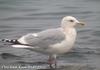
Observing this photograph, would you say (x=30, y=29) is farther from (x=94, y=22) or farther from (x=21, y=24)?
(x=94, y=22)

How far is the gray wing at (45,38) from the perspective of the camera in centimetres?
964

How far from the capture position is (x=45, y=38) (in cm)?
971


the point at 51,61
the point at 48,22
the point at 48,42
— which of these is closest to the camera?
the point at 48,42

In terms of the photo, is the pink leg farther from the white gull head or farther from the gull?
the white gull head

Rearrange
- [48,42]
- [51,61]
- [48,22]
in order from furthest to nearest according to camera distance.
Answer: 1. [48,22]
2. [51,61]
3. [48,42]

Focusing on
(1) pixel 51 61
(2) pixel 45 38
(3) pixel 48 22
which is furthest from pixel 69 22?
(3) pixel 48 22

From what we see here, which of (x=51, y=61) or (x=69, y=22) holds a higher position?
(x=69, y=22)

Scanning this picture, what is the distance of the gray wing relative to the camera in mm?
9643

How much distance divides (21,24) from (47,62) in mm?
4465

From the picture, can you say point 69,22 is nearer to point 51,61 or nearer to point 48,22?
point 51,61

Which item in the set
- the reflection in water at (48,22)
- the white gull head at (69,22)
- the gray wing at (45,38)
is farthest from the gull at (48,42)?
the reflection in water at (48,22)

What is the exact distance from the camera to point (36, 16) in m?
16.0

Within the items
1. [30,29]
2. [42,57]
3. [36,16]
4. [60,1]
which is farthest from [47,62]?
[60,1]

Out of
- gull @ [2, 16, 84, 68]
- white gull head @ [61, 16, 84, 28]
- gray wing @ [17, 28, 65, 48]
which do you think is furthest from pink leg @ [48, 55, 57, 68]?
white gull head @ [61, 16, 84, 28]
